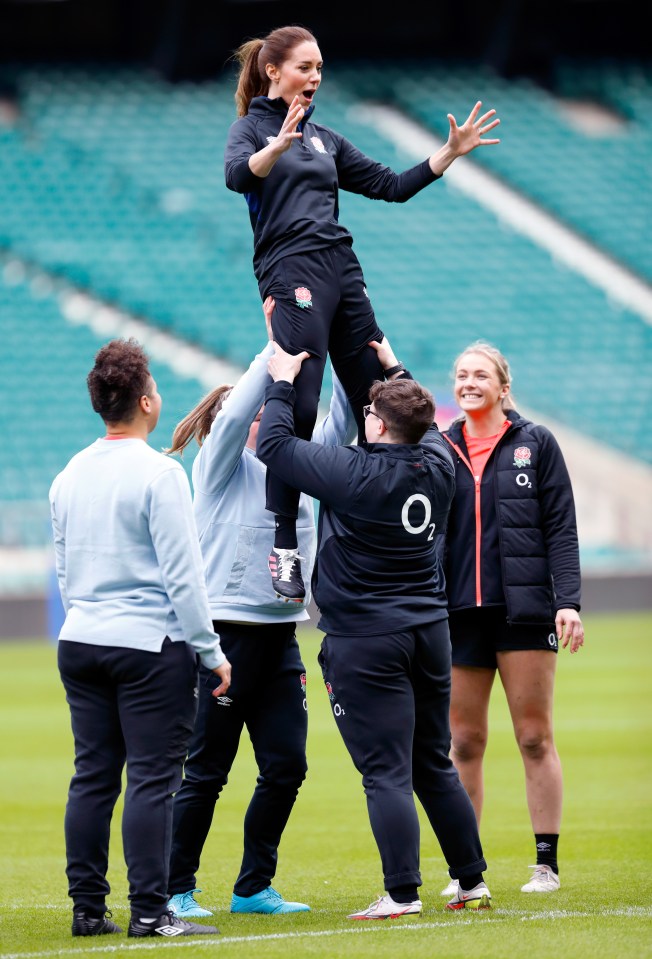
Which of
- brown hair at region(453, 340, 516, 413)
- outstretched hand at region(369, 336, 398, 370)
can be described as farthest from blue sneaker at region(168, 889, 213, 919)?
brown hair at region(453, 340, 516, 413)

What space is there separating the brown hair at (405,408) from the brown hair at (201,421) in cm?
83

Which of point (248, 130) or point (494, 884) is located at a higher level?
point (248, 130)

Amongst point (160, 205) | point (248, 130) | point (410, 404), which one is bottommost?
point (410, 404)

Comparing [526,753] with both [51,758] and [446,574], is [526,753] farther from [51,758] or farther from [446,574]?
[51,758]

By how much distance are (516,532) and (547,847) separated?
4.01 ft

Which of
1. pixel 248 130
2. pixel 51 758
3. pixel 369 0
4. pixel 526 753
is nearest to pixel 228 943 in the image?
pixel 526 753

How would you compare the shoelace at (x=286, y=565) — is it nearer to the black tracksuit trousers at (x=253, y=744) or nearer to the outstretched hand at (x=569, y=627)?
the black tracksuit trousers at (x=253, y=744)

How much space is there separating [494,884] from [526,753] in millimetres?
576

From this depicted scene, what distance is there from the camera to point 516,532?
18.6 ft

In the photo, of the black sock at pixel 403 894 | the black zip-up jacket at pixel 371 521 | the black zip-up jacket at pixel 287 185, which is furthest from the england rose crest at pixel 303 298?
the black sock at pixel 403 894

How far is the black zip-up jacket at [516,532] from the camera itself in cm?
559

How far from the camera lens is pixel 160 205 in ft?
77.2

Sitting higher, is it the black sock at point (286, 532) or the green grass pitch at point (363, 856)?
the black sock at point (286, 532)

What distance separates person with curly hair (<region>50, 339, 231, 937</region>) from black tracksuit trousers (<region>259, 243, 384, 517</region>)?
705 mm
